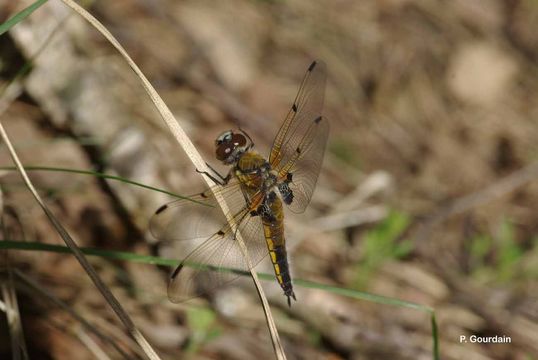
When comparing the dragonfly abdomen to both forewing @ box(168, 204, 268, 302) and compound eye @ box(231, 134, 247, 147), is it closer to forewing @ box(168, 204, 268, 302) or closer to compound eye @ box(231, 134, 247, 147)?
forewing @ box(168, 204, 268, 302)

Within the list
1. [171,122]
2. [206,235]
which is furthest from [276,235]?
[171,122]

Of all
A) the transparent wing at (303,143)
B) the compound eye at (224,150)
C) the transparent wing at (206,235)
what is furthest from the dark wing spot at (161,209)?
the transparent wing at (303,143)

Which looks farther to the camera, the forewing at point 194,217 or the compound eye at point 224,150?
the compound eye at point 224,150

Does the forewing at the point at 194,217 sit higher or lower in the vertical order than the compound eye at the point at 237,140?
lower

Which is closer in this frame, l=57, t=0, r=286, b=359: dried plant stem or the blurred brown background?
l=57, t=0, r=286, b=359: dried plant stem

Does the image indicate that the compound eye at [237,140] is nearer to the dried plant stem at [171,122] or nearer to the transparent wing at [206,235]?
the transparent wing at [206,235]

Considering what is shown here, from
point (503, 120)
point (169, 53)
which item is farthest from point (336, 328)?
point (503, 120)

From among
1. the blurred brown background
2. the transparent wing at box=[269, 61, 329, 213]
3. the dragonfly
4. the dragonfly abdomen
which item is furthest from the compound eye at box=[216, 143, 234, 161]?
the blurred brown background

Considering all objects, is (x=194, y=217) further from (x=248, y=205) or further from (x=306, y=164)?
(x=306, y=164)
